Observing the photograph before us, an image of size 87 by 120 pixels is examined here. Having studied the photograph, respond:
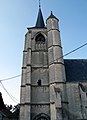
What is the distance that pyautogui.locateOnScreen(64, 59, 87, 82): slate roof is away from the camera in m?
20.6

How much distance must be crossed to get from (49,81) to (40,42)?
555 cm

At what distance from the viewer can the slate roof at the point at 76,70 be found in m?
20.6

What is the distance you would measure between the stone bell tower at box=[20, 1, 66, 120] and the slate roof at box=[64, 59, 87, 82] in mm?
1744

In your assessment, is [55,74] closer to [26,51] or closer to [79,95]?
[79,95]

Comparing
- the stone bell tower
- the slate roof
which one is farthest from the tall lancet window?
the slate roof

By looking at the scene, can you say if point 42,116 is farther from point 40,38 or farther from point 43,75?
point 40,38

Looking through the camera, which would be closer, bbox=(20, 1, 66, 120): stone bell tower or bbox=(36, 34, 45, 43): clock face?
bbox=(20, 1, 66, 120): stone bell tower

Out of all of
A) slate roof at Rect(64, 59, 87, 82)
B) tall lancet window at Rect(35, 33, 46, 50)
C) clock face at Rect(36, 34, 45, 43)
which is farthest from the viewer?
clock face at Rect(36, 34, 45, 43)

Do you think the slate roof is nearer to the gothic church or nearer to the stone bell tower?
the gothic church

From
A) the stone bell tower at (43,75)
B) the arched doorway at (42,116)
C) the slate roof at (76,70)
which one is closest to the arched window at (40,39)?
the stone bell tower at (43,75)

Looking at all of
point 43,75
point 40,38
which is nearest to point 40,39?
point 40,38

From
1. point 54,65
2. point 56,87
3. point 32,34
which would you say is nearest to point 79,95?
point 56,87

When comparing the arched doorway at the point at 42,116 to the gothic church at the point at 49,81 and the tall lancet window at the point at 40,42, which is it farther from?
the tall lancet window at the point at 40,42

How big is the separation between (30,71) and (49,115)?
16.6ft
